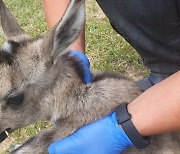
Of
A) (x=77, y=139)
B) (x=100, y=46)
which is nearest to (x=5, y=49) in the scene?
(x=77, y=139)

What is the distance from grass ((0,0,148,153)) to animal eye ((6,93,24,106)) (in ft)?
3.47

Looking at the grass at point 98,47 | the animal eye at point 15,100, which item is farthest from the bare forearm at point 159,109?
the grass at point 98,47

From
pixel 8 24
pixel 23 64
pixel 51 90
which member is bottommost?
pixel 51 90

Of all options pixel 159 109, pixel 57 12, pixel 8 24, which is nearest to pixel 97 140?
pixel 159 109

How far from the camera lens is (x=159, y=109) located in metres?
2.54

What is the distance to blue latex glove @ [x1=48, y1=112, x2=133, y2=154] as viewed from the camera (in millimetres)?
2631

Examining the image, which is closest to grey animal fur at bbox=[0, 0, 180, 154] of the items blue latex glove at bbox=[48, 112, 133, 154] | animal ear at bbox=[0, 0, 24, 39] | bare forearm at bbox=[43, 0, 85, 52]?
animal ear at bbox=[0, 0, 24, 39]

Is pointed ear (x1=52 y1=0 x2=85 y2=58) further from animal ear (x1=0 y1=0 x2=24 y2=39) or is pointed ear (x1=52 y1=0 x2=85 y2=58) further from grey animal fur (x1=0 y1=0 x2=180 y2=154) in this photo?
animal ear (x1=0 y1=0 x2=24 y2=39)

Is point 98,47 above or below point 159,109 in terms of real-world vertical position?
below

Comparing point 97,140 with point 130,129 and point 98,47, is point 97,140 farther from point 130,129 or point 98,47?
point 98,47

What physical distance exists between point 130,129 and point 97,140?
0.74 ft

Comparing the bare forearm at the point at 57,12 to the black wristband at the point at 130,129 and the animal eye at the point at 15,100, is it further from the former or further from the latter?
the black wristband at the point at 130,129

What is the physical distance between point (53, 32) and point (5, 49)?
0.31 meters

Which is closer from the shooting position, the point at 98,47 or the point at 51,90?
the point at 51,90
